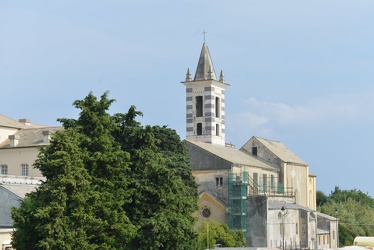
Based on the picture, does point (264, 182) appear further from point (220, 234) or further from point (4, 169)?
point (4, 169)

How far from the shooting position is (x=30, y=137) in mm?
70688

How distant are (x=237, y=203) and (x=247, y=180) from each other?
2.66 metres

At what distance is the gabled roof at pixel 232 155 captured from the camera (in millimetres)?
70750

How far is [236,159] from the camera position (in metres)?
72.2


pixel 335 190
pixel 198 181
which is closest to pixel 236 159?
pixel 198 181

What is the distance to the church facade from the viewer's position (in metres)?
68.7

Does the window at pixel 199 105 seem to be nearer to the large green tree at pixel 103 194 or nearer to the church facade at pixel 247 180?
the church facade at pixel 247 180

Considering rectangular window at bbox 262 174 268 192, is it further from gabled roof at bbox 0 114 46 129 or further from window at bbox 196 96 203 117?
gabled roof at bbox 0 114 46 129

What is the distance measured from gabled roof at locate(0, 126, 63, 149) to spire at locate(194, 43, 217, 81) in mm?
16219

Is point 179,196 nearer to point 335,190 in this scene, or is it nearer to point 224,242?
point 224,242

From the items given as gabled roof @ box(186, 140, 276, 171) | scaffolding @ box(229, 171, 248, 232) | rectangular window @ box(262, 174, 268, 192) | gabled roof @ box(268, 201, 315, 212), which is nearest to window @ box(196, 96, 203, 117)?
gabled roof @ box(186, 140, 276, 171)

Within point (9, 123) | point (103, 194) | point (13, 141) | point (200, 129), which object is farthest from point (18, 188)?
point (200, 129)

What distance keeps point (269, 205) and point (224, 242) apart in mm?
9244

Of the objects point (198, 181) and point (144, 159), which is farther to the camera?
point (198, 181)
